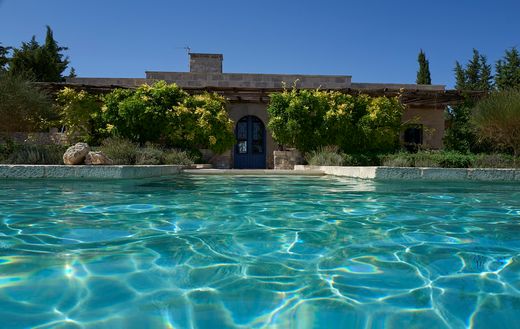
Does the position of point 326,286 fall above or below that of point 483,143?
below

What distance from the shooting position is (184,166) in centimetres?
1073

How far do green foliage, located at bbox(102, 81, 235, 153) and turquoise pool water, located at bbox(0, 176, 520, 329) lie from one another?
8593 mm

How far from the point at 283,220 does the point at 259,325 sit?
2.16 meters

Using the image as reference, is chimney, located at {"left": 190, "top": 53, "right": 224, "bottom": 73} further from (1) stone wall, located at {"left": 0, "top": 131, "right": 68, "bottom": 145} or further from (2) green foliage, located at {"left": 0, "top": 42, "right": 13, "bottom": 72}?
(2) green foliage, located at {"left": 0, "top": 42, "right": 13, "bottom": 72}

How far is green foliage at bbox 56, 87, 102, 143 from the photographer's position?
42.8ft

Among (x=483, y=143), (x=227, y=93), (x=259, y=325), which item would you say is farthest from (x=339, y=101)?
(x=259, y=325)

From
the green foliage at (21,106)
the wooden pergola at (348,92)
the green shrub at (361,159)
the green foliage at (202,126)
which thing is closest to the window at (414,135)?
the wooden pergola at (348,92)

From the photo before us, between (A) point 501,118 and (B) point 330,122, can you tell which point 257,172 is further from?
(A) point 501,118

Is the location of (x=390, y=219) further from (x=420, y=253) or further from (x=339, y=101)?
(x=339, y=101)

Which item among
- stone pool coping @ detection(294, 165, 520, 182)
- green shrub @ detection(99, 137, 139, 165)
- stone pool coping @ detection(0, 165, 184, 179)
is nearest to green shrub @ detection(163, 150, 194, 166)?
green shrub @ detection(99, 137, 139, 165)

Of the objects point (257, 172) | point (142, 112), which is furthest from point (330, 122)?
point (142, 112)

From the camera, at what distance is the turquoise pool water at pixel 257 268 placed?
1696 mm

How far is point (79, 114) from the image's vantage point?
13.2 metres

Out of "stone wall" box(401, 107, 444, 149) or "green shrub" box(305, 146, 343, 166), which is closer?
"green shrub" box(305, 146, 343, 166)
